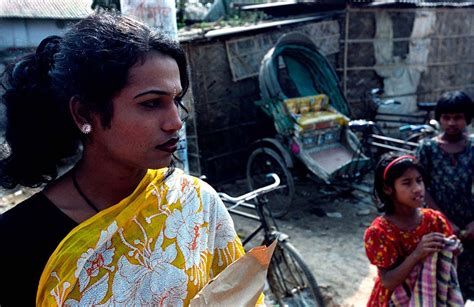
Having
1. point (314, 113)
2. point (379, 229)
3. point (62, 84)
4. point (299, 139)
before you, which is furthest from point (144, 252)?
point (314, 113)

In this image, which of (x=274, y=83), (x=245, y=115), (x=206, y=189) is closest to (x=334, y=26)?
(x=245, y=115)

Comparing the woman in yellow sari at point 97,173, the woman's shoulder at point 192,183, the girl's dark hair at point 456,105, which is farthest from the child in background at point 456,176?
the woman in yellow sari at point 97,173

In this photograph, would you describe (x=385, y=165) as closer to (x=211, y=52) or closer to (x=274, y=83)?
(x=274, y=83)

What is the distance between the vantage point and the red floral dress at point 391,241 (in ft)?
7.03

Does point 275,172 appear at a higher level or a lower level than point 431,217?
lower

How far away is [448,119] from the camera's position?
2895mm

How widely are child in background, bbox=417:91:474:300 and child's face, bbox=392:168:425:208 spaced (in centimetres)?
67

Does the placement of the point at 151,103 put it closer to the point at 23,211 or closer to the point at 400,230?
the point at 23,211

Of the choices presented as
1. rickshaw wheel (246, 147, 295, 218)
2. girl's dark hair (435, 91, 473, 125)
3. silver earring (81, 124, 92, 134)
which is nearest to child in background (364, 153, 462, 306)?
girl's dark hair (435, 91, 473, 125)

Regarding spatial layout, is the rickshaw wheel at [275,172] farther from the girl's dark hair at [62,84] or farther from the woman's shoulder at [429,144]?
the girl's dark hair at [62,84]

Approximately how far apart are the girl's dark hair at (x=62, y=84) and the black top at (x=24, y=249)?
0.15 meters

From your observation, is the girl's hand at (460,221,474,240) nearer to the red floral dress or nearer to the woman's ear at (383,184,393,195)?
the red floral dress

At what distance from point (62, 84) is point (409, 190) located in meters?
1.73

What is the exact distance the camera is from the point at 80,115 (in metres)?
1.16
